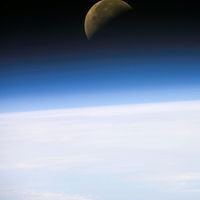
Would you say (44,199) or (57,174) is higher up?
(57,174)

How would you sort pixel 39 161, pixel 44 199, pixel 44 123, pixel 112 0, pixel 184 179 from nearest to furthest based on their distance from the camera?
pixel 112 0 → pixel 44 199 → pixel 39 161 → pixel 44 123 → pixel 184 179

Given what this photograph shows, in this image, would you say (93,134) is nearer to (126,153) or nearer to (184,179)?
(126,153)

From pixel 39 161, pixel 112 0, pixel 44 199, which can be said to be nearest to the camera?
pixel 112 0

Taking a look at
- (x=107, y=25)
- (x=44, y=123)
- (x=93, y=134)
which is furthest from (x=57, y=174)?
(x=107, y=25)

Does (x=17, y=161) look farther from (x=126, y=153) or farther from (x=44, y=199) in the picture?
(x=126, y=153)

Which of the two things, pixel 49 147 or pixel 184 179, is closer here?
pixel 49 147

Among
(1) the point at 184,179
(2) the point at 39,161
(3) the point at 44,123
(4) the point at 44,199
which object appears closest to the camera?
(4) the point at 44,199

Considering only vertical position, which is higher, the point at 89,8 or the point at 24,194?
the point at 89,8

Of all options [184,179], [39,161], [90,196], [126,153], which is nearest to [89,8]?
[39,161]

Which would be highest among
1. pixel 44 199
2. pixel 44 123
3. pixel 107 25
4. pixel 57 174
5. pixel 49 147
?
pixel 107 25
